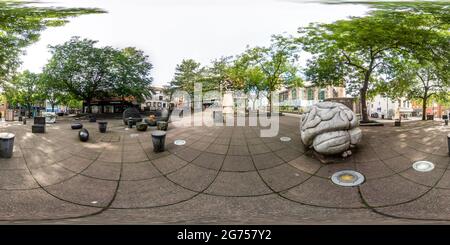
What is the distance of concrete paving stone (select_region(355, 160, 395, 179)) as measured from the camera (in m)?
1.30

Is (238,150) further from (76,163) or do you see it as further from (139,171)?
(76,163)

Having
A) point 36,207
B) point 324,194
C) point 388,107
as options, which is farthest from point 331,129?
point 36,207

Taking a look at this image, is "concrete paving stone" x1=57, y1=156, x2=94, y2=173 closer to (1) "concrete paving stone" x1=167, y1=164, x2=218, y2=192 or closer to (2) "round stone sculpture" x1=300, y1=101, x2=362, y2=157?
(1) "concrete paving stone" x1=167, y1=164, x2=218, y2=192

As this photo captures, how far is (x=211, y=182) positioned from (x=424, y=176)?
110cm

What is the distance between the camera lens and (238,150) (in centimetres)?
134

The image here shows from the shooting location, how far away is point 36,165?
51.9 inches

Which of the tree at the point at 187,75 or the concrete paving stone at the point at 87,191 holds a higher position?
the tree at the point at 187,75

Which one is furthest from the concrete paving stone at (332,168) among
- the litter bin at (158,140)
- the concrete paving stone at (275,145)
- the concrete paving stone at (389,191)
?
the litter bin at (158,140)

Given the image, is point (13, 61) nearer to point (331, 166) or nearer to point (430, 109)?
point (331, 166)

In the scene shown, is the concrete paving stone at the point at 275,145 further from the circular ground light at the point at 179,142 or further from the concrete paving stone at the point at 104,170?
the concrete paving stone at the point at 104,170

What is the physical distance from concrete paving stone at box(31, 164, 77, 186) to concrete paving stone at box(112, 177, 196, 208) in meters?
0.30

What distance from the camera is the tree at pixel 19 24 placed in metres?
1.50

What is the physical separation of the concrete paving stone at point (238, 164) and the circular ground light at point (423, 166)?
0.85 metres
